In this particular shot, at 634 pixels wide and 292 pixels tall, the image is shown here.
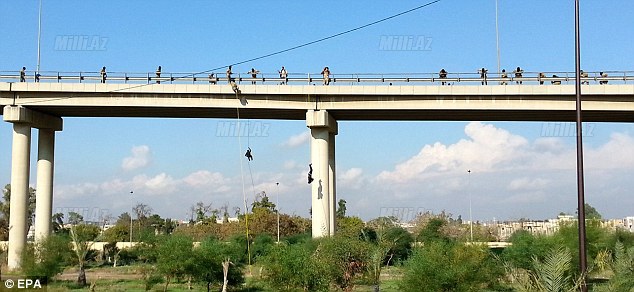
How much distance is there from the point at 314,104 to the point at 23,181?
20748mm

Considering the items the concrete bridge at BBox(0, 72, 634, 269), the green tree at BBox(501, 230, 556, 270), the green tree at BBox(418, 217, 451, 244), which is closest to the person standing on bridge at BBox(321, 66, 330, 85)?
the concrete bridge at BBox(0, 72, 634, 269)

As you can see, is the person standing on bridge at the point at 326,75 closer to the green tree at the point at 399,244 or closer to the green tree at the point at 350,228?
the green tree at the point at 350,228

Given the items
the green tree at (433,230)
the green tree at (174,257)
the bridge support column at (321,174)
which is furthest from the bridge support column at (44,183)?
the green tree at (433,230)

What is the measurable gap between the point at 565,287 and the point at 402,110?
113 ft

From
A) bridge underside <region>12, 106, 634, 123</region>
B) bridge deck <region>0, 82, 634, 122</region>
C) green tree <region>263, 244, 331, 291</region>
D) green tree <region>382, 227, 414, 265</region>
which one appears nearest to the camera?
green tree <region>263, 244, 331, 291</region>

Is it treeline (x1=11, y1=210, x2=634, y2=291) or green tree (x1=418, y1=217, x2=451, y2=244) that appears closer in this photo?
treeline (x1=11, y1=210, x2=634, y2=291)

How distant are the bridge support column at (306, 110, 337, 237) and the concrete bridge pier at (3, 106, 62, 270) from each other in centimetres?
1864

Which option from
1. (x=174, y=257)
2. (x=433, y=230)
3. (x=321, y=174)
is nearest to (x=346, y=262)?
(x=321, y=174)

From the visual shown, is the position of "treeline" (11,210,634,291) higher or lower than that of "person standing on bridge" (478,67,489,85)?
lower

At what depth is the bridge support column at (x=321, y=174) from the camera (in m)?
46.3

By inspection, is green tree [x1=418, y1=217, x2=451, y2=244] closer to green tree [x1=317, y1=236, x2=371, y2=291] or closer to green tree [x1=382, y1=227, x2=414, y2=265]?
green tree [x1=382, y1=227, x2=414, y2=265]

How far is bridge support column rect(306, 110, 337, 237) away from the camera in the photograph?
152 ft

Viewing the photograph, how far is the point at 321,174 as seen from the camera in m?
46.6

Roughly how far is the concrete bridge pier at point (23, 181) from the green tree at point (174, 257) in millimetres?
9665
